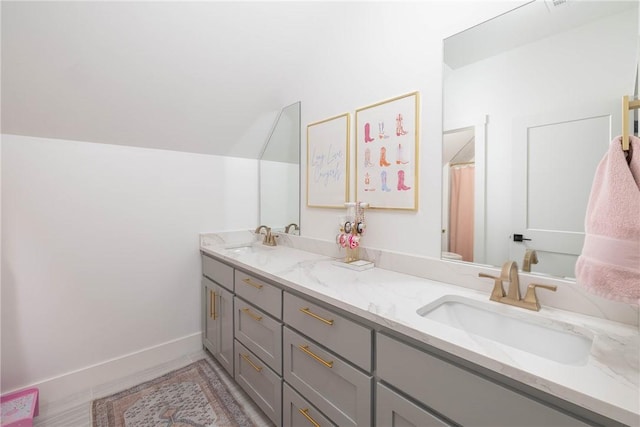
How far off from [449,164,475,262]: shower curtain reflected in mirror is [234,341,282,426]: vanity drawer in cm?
109

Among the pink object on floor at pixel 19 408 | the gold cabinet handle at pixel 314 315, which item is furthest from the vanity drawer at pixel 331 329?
the pink object on floor at pixel 19 408

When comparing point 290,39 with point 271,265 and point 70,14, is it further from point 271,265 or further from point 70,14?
point 271,265

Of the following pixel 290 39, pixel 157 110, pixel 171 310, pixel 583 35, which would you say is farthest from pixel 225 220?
pixel 583 35

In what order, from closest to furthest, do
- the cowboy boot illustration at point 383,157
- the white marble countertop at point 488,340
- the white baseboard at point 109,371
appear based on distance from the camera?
the white marble countertop at point 488,340
the cowboy boot illustration at point 383,157
the white baseboard at point 109,371

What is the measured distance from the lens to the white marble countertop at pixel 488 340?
555 mm

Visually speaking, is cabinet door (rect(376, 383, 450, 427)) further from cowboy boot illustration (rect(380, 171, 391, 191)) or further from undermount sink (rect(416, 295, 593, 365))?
cowboy boot illustration (rect(380, 171, 391, 191))

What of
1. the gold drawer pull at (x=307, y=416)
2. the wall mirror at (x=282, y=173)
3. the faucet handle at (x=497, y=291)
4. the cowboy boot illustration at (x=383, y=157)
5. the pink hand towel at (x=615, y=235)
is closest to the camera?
the pink hand towel at (x=615, y=235)

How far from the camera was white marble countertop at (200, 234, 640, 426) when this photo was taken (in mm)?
555

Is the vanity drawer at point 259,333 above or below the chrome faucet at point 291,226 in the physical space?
below

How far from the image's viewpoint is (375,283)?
1.26 metres

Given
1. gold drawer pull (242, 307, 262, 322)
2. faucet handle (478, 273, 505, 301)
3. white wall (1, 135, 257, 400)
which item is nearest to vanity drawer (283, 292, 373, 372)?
gold drawer pull (242, 307, 262, 322)

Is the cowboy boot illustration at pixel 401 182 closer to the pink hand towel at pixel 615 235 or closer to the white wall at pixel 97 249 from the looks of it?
the pink hand towel at pixel 615 235

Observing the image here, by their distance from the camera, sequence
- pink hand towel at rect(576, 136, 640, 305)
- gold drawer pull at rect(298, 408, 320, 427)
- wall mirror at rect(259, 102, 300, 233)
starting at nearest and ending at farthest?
1. pink hand towel at rect(576, 136, 640, 305)
2. gold drawer pull at rect(298, 408, 320, 427)
3. wall mirror at rect(259, 102, 300, 233)

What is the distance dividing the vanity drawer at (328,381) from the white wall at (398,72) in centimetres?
70
